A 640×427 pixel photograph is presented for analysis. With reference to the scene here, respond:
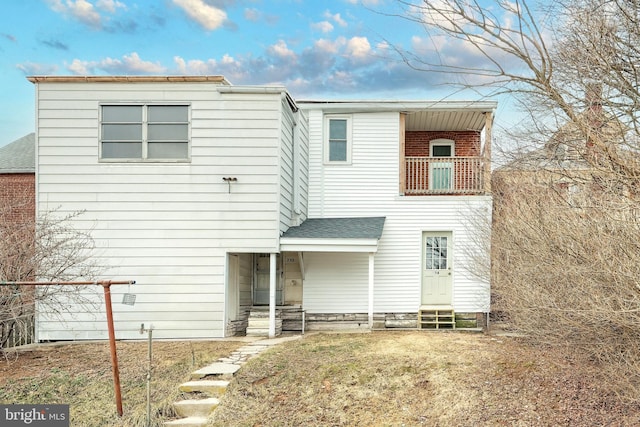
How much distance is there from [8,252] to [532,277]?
8.05 metres

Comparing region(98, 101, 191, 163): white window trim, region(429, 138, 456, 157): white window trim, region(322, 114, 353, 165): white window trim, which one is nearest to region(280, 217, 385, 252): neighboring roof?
region(322, 114, 353, 165): white window trim

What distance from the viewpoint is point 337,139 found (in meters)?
13.7

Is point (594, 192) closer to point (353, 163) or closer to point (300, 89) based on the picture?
point (353, 163)

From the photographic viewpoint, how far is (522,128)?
6723 millimetres

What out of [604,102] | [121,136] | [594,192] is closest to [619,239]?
[594,192]

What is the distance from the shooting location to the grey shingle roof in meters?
11.6

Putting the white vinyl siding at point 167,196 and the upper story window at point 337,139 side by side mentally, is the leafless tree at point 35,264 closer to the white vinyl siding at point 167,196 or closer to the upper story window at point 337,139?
the white vinyl siding at point 167,196

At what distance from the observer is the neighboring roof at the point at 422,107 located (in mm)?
12961

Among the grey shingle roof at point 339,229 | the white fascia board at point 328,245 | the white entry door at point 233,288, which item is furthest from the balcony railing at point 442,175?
the white entry door at point 233,288

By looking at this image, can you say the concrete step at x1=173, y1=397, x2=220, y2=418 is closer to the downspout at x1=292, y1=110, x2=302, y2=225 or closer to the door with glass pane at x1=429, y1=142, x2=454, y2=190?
the downspout at x1=292, y1=110, x2=302, y2=225

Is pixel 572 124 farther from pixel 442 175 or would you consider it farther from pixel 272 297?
pixel 442 175

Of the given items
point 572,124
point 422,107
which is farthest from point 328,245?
point 572,124

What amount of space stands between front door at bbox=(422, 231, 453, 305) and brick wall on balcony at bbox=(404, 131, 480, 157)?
2.94m

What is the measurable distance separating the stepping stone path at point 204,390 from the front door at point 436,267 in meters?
6.31
